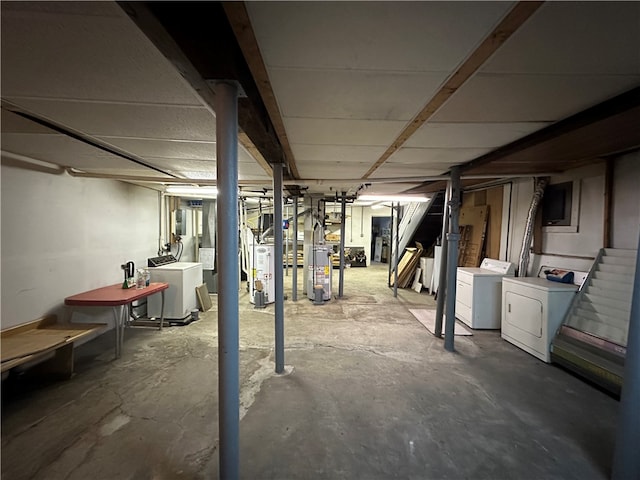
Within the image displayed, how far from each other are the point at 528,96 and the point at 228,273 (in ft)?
5.80

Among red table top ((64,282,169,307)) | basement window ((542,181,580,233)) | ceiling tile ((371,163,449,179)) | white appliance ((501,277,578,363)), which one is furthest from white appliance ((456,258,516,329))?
red table top ((64,282,169,307))

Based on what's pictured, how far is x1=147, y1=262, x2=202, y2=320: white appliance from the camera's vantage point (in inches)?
149

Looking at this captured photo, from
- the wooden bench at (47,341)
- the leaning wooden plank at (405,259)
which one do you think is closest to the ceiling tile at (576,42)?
the wooden bench at (47,341)

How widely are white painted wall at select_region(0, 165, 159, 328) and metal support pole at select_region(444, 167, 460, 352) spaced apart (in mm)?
4087

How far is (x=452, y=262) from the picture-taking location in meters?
3.01

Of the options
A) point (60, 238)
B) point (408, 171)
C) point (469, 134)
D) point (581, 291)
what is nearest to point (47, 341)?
point (60, 238)

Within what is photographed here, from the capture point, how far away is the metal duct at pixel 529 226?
11.1ft

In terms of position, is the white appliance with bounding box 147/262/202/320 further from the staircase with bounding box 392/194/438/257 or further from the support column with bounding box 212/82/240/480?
the staircase with bounding box 392/194/438/257

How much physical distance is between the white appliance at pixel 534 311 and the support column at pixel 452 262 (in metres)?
0.77

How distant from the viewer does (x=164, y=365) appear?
8.65ft

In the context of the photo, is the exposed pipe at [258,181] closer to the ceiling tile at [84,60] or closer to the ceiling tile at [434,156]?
the ceiling tile at [434,156]

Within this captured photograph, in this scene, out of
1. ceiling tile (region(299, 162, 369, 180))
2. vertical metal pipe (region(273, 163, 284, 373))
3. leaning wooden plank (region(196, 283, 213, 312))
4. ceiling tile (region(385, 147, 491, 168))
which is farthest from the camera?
leaning wooden plank (region(196, 283, 213, 312))

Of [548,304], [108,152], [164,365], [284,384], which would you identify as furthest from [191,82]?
[548,304]

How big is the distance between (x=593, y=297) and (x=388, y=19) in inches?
127
